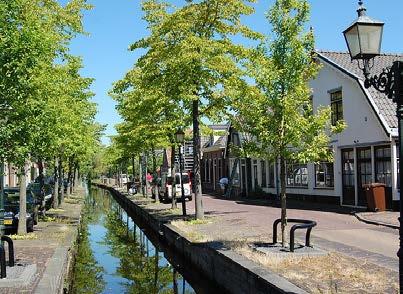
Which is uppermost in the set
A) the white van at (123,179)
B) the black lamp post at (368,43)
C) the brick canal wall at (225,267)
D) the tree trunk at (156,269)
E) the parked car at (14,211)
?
the black lamp post at (368,43)

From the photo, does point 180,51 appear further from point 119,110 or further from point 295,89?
point 119,110

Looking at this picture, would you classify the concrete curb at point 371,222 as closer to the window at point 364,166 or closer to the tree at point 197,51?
the window at point 364,166

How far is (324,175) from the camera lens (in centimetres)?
2566

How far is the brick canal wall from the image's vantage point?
8.00 m

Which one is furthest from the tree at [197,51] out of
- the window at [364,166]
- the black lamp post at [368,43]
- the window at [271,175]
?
the window at [271,175]

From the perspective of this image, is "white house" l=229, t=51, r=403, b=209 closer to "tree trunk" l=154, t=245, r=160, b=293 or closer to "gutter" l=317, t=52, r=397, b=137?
"gutter" l=317, t=52, r=397, b=137

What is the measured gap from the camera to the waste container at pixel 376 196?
1984 centimetres

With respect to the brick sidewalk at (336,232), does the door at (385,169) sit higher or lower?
higher

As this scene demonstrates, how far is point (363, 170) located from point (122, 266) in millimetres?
11932

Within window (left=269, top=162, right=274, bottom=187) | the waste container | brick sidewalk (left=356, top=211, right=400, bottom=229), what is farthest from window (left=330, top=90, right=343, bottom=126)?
window (left=269, top=162, right=274, bottom=187)

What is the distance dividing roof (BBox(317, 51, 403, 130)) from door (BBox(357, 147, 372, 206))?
197cm

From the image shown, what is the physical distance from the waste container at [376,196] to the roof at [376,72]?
2.31 m

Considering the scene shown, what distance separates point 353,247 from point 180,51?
8.01 m

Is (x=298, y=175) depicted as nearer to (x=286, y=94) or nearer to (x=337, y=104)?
Result: (x=337, y=104)
